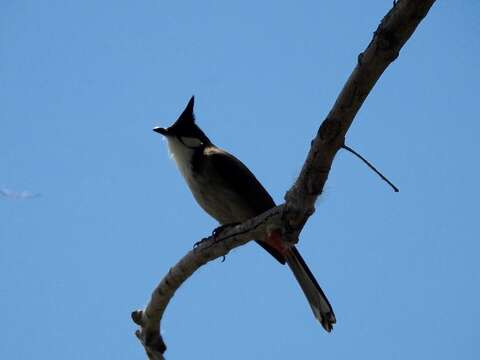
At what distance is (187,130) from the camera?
6.06 meters

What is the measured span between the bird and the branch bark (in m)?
0.86

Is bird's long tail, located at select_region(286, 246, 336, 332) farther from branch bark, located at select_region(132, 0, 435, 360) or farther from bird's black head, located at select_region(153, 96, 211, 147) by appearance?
bird's black head, located at select_region(153, 96, 211, 147)

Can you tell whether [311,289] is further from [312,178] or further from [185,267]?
[312,178]

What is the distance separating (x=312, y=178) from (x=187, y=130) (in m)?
2.86

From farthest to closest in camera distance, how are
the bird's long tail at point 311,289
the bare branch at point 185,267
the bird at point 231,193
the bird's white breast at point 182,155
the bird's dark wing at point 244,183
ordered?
the bird's white breast at point 182,155, the bird's dark wing at point 244,183, the bird at point 231,193, the bird's long tail at point 311,289, the bare branch at point 185,267

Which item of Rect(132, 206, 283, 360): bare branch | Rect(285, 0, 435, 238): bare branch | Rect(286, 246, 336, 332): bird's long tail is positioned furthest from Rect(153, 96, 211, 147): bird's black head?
Rect(285, 0, 435, 238): bare branch

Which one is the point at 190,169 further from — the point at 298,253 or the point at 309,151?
the point at 309,151

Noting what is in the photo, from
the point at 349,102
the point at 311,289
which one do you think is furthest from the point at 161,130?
the point at 349,102

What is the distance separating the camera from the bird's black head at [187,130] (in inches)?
233

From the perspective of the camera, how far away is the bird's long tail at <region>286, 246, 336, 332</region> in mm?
4723

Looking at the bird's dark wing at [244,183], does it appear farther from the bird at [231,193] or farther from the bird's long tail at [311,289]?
the bird's long tail at [311,289]

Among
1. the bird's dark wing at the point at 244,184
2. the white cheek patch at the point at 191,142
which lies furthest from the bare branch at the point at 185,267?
the white cheek patch at the point at 191,142

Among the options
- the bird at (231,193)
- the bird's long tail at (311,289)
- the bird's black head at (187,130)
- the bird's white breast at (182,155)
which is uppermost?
the bird's black head at (187,130)

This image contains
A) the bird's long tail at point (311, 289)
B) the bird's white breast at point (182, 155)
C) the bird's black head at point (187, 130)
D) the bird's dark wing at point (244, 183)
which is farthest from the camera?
the bird's black head at point (187, 130)
